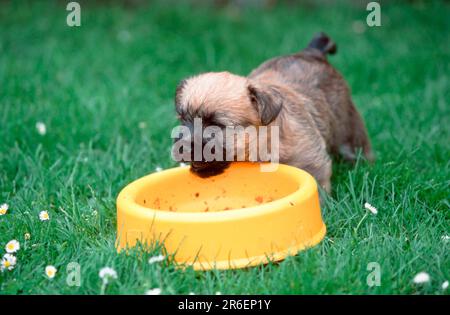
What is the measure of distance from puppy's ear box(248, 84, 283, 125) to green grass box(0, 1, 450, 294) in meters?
0.59

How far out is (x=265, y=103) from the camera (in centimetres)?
316

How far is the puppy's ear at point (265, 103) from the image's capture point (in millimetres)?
3164

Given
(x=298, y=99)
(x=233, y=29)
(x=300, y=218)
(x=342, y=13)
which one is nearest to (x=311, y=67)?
(x=298, y=99)

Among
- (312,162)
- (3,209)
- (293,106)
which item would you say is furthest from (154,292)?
(293,106)

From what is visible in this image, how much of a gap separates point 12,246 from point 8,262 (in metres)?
0.12

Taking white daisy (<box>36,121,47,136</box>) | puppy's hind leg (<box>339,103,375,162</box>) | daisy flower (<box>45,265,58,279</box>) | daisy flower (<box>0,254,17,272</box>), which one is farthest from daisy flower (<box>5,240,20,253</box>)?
puppy's hind leg (<box>339,103,375,162</box>)

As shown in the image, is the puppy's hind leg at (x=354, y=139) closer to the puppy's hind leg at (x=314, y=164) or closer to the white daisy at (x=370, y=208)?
the puppy's hind leg at (x=314, y=164)

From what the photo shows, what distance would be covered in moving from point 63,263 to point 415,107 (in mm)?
3264

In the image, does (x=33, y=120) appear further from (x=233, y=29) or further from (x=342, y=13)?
(x=342, y=13)

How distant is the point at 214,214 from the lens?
2619mm

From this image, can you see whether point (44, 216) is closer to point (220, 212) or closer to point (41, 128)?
point (220, 212)

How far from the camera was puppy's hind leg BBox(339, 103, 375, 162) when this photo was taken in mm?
4195

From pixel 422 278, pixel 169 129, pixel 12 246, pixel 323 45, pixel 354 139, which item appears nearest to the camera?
pixel 422 278

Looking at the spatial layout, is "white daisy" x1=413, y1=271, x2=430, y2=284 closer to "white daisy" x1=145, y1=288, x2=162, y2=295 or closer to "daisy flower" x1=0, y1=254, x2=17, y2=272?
"white daisy" x1=145, y1=288, x2=162, y2=295
